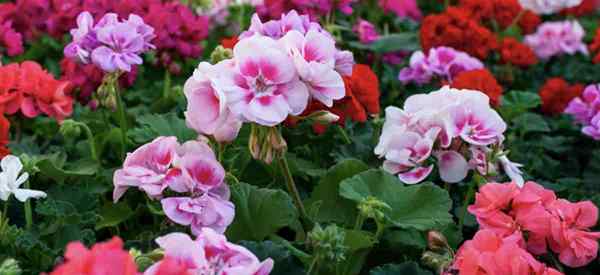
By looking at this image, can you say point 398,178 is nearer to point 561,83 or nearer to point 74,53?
point 74,53

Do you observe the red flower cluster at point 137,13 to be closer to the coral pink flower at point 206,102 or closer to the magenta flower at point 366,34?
the magenta flower at point 366,34

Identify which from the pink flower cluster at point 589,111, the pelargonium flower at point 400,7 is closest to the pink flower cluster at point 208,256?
the pink flower cluster at point 589,111

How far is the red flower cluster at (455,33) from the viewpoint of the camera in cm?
304

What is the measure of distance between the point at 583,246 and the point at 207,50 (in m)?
1.95

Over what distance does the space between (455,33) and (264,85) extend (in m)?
1.58

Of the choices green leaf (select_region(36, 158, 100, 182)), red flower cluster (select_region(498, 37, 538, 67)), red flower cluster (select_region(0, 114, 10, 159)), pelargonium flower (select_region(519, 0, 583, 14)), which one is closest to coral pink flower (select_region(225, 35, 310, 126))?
green leaf (select_region(36, 158, 100, 182))

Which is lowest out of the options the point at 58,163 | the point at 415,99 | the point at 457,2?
the point at 457,2

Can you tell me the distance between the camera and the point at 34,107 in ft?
7.63

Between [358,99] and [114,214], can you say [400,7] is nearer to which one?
[358,99]

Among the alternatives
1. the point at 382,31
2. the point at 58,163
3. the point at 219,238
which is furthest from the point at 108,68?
the point at 382,31

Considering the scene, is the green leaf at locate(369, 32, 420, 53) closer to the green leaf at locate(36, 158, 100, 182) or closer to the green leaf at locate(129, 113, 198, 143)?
the green leaf at locate(129, 113, 198, 143)

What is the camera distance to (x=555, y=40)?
3.71 m

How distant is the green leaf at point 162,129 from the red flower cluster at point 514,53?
1.56m

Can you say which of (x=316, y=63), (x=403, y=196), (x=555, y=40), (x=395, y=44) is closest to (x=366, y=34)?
(x=395, y=44)
